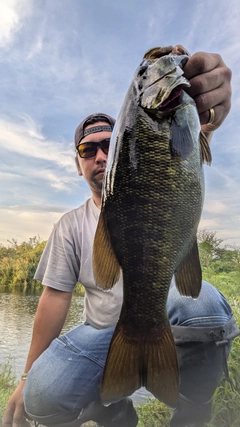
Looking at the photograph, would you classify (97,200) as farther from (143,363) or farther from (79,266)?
(143,363)

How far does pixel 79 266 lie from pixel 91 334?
50cm

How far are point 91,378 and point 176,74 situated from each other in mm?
1763

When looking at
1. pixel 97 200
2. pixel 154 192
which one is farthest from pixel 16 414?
pixel 154 192

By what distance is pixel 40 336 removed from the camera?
2.43 metres

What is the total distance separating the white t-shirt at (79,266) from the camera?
7.85 feet

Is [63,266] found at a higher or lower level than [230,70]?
lower

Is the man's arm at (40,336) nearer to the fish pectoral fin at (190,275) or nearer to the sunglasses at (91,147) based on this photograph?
the sunglasses at (91,147)

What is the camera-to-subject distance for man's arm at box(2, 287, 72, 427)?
2.41 meters

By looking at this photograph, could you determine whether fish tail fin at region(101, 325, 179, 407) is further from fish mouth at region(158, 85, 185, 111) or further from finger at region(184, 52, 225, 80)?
finger at region(184, 52, 225, 80)

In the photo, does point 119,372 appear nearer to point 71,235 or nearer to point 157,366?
point 157,366

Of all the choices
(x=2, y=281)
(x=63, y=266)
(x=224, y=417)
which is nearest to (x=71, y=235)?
(x=63, y=266)

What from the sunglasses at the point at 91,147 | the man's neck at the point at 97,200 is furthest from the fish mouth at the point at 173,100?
the man's neck at the point at 97,200

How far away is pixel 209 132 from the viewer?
1935 mm

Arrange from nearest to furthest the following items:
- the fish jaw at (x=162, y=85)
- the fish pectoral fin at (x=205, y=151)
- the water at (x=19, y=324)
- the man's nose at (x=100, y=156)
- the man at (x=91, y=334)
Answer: the fish jaw at (x=162, y=85), the fish pectoral fin at (x=205, y=151), the man at (x=91, y=334), the man's nose at (x=100, y=156), the water at (x=19, y=324)
